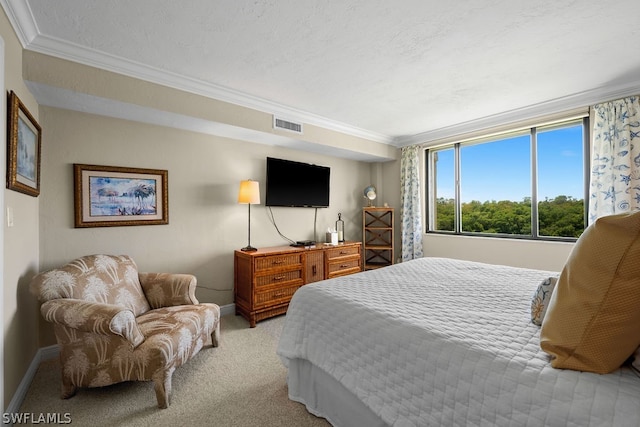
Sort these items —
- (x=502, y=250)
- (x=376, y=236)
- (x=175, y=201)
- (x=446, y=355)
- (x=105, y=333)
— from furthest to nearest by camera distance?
(x=376, y=236), (x=502, y=250), (x=175, y=201), (x=105, y=333), (x=446, y=355)

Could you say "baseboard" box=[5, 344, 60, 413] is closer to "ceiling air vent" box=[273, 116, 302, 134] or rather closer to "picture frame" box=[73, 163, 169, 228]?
"picture frame" box=[73, 163, 169, 228]

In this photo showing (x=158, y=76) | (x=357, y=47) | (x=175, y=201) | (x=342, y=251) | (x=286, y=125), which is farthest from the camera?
(x=342, y=251)

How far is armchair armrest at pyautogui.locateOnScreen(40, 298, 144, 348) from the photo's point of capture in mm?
1655

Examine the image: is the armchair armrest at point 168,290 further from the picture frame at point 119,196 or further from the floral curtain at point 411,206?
the floral curtain at point 411,206

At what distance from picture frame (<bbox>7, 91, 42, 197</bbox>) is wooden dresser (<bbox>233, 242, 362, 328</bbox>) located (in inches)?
72.0

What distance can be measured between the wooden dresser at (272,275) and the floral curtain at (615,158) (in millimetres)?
2953

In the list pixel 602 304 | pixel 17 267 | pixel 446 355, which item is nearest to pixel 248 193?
pixel 17 267

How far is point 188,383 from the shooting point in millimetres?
2002

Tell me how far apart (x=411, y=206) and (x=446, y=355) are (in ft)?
11.6

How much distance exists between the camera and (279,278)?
3.25 metres

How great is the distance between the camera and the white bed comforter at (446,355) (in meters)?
0.85

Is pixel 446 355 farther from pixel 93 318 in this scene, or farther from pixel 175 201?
pixel 175 201

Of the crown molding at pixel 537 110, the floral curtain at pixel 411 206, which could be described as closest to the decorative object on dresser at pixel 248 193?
the floral curtain at pixel 411 206

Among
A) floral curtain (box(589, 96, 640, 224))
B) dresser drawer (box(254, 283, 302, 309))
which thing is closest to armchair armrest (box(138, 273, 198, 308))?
dresser drawer (box(254, 283, 302, 309))
